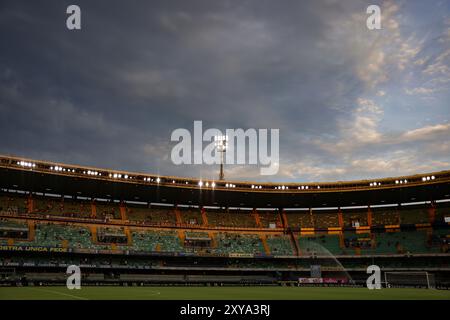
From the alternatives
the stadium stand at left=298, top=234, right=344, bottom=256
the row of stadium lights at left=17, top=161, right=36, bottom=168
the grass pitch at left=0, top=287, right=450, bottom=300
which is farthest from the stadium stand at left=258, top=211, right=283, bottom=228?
the row of stadium lights at left=17, top=161, right=36, bottom=168

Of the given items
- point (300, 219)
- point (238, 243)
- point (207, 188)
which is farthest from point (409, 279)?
point (207, 188)

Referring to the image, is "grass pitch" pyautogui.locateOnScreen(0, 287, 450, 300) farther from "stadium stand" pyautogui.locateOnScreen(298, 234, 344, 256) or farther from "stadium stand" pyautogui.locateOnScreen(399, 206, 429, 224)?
"stadium stand" pyautogui.locateOnScreen(399, 206, 429, 224)

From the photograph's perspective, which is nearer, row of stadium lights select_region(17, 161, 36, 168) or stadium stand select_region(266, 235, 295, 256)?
row of stadium lights select_region(17, 161, 36, 168)

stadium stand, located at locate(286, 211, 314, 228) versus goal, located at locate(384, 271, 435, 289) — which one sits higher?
stadium stand, located at locate(286, 211, 314, 228)

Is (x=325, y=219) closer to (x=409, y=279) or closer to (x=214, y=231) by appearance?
(x=409, y=279)

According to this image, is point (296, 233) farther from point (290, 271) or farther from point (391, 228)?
point (391, 228)

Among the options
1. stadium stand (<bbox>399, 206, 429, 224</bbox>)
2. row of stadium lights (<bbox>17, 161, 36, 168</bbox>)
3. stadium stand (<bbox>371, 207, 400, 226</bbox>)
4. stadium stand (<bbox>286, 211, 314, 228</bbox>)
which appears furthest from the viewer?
stadium stand (<bbox>286, 211, 314, 228</bbox>)

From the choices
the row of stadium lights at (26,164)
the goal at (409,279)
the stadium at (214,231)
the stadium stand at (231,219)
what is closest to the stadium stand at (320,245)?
the stadium at (214,231)

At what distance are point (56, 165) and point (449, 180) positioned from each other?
206 ft

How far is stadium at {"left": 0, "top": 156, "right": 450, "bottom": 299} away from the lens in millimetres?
64625

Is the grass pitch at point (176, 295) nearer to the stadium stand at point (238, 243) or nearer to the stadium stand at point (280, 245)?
the stadium stand at point (238, 243)

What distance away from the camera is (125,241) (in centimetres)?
7131

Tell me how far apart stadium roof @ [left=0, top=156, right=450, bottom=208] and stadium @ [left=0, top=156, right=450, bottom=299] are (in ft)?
0.61
